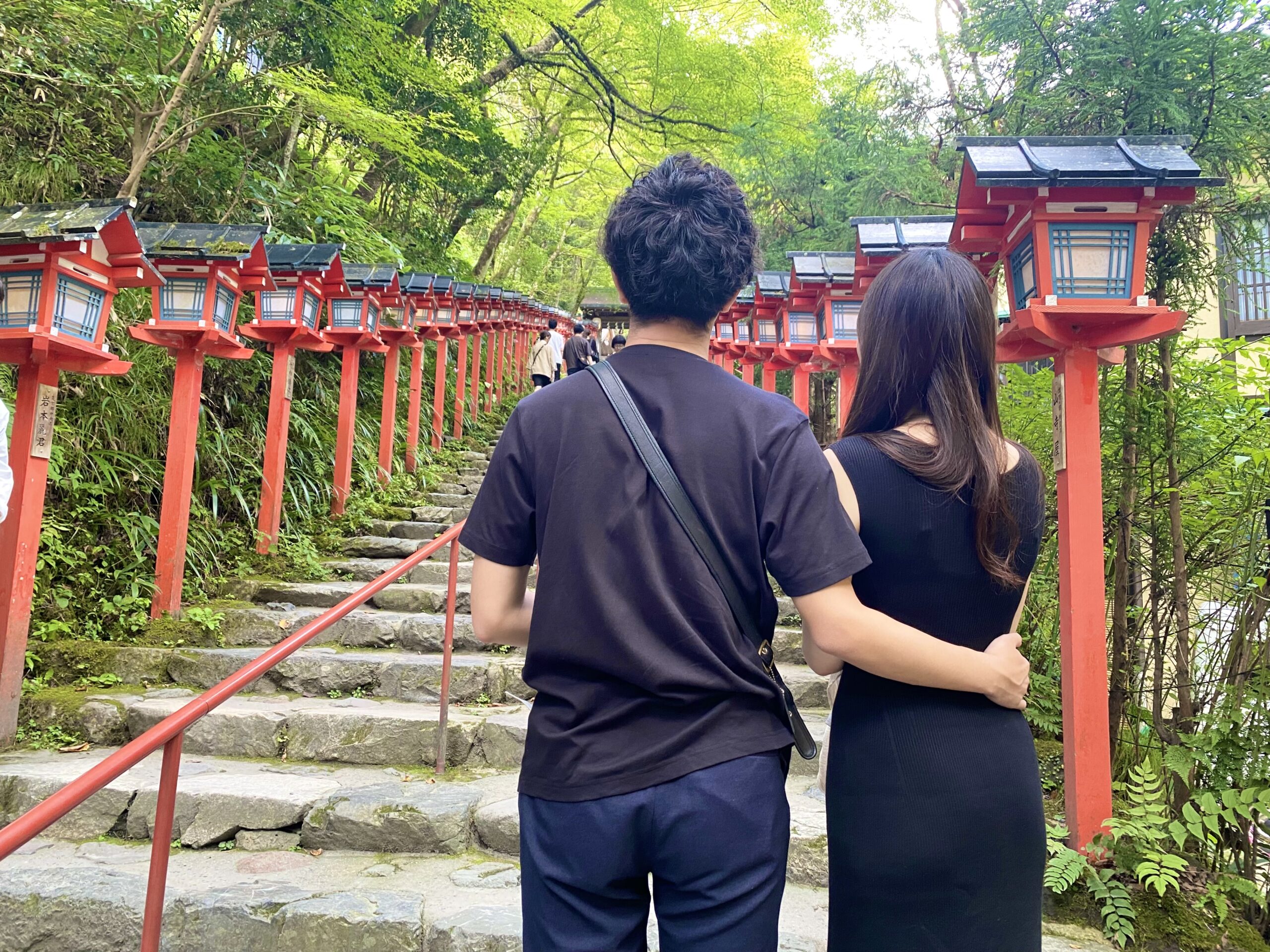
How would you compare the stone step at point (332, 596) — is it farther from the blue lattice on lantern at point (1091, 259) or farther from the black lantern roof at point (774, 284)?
the blue lattice on lantern at point (1091, 259)

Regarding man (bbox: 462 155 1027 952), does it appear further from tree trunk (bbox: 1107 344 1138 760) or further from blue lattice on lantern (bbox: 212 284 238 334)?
blue lattice on lantern (bbox: 212 284 238 334)

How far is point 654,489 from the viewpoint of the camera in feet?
4.08

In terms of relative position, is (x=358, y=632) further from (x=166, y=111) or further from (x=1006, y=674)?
(x=1006, y=674)

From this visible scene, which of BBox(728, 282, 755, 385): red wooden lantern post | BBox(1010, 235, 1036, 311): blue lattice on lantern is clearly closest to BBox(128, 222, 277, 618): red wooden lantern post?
BBox(1010, 235, 1036, 311): blue lattice on lantern

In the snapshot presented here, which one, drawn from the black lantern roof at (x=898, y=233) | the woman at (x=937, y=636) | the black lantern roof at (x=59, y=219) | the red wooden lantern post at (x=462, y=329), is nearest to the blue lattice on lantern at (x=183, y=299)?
the black lantern roof at (x=59, y=219)

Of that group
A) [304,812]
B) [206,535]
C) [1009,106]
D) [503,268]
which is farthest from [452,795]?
[503,268]

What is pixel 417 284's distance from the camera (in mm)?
9234

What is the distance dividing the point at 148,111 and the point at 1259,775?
779cm

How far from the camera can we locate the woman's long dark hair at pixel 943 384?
1.37 meters

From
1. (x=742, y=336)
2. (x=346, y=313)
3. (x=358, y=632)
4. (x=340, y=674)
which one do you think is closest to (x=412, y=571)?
(x=358, y=632)

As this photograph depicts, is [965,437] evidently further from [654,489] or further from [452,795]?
[452,795]

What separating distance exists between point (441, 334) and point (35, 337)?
6787 mm

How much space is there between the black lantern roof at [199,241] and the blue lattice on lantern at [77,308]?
38.6 inches

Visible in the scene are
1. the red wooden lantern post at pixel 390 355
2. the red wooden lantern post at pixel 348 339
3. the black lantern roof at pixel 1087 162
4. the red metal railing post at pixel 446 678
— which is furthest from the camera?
the red wooden lantern post at pixel 390 355
